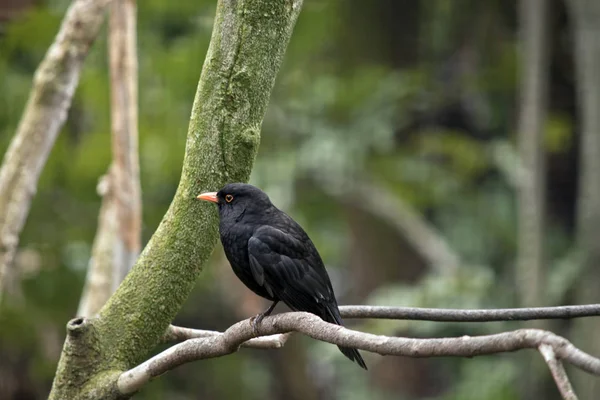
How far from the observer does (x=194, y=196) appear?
2684 millimetres

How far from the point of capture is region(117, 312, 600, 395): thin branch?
1696 millimetres

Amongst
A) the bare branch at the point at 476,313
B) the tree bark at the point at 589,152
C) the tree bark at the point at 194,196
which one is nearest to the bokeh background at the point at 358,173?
the tree bark at the point at 589,152

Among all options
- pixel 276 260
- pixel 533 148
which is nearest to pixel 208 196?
pixel 276 260

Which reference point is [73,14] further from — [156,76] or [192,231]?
[156,76]

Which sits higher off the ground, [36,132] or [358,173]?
[36,132]

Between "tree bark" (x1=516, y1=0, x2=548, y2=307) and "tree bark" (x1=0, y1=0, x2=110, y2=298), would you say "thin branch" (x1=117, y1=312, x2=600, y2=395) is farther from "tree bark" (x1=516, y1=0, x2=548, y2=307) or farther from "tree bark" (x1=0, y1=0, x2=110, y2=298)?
"tree bark" (x1=516, y1=0, x2=548, y2=307)

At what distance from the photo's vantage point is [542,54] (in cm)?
699

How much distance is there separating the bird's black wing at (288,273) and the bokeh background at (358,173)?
3432mm

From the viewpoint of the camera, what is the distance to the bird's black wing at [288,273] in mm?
3020

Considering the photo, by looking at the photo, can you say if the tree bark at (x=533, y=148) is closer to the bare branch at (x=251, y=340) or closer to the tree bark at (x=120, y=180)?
the tree bark at (x=120, y=180)

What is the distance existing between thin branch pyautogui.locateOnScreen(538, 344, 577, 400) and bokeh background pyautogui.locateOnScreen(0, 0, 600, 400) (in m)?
4.83

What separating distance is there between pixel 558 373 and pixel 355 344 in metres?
0.52

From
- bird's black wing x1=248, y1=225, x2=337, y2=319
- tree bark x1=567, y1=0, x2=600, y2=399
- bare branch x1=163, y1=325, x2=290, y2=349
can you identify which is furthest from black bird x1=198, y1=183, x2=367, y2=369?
tree bark x1=567, y1=0, x2=600, y2=399

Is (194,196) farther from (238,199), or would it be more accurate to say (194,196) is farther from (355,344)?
(355,344)
